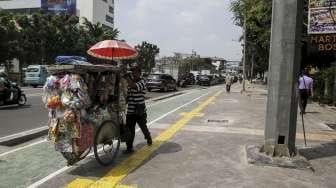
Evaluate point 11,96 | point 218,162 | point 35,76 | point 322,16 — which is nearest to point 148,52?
point 35,76

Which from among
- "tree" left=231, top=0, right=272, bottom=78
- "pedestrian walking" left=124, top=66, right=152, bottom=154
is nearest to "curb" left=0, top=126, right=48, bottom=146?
"pedestrian walking" left=124, top=66, right=152, bottom=154

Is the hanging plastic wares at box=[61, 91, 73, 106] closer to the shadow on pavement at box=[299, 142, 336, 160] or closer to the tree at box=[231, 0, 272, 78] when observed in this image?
the shadow on pavement at box=[299, 142, 336, 160]

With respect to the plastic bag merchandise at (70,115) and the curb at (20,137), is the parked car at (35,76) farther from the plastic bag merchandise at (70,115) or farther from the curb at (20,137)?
the plastic bag merchandise at (70,115)

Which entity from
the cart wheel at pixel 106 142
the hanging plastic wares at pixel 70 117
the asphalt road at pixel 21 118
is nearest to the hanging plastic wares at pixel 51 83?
the hanging plastic wares at pixel 70 117

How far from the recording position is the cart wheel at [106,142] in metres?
8.00

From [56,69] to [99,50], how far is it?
14.6 ft

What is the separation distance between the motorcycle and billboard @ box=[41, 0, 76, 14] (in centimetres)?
8280

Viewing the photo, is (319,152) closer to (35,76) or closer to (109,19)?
(35,76)

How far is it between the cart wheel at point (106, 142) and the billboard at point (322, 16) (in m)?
9.71

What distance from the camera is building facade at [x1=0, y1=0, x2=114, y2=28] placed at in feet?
332

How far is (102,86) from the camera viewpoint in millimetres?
8438

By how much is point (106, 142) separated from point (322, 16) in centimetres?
1043

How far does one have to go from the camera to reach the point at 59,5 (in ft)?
330

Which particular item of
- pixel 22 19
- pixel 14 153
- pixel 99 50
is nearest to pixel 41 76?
pixel 22 19
